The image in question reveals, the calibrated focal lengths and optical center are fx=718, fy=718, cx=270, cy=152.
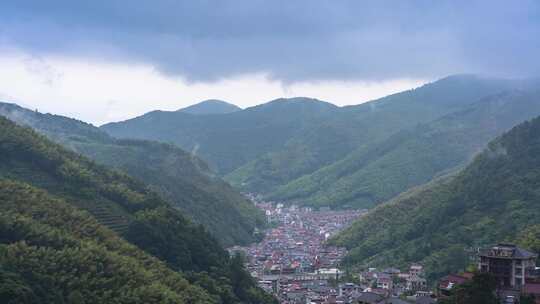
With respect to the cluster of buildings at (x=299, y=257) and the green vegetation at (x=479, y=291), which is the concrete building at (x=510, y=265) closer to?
the green vegetation at (x=479, y=291)

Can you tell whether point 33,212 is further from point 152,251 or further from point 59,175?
point 59,175

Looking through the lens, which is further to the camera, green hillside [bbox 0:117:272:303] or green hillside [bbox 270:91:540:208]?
green hillside [bbox 270:91:540:208]

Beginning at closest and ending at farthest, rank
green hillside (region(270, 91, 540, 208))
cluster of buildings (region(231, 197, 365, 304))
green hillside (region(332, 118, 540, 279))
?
cluster of buildings (region(231, 197, 365, 304))
green hillside (region(332, 118, 540, 279))
green hillside (region(270, 91, 540, 208))

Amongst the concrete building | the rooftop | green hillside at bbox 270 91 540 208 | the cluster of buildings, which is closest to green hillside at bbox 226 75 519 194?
green hillside at bbox 270 91 540 208

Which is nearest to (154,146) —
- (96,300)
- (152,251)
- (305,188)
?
(305,188)

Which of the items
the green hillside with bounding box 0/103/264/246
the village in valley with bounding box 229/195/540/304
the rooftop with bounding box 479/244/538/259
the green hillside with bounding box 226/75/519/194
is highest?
the green hillside with bounding box 226/75/519/194

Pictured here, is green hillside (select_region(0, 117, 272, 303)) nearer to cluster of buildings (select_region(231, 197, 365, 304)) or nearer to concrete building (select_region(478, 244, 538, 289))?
cluster of buildings (select_region(231, 197, 365, 304))

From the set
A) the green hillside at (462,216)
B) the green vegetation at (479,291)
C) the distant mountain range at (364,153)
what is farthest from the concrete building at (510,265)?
the distant mountain range at (364,153)
